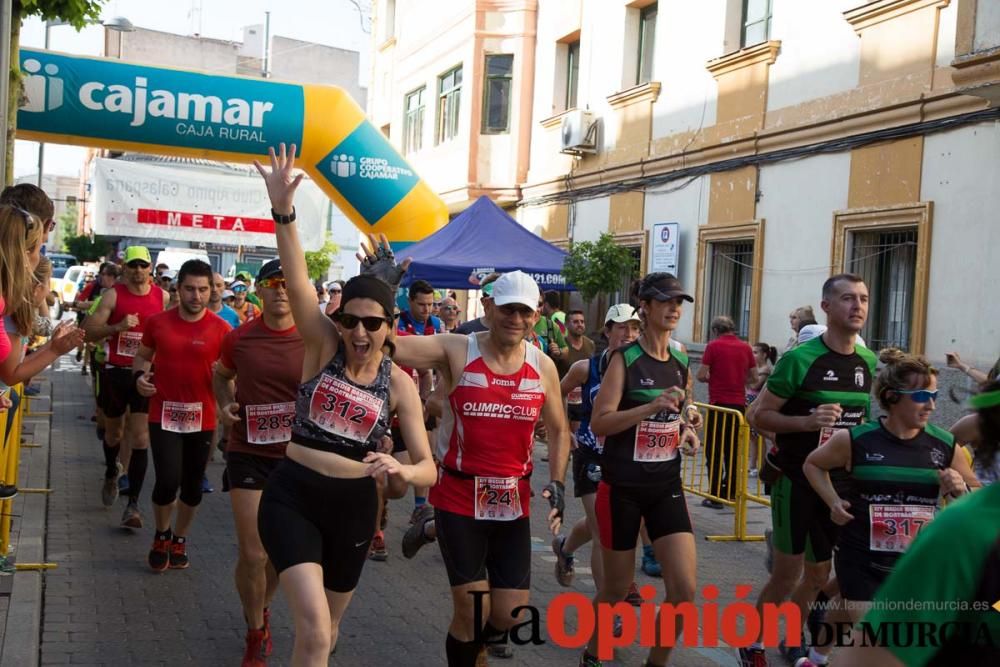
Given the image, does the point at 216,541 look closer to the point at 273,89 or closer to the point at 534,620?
the point at 534,620

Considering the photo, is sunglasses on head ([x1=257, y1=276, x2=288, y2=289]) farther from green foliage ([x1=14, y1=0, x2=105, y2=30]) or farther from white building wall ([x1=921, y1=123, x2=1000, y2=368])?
white building wall ([x1=921, y1=123, x2=1000, y2=368])

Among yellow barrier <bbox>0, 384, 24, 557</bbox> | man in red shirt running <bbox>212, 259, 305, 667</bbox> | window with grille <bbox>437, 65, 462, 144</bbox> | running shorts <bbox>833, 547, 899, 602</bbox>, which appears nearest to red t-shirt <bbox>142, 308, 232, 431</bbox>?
yellow barrier <bbox>0, 384, 24, 557</bbox>

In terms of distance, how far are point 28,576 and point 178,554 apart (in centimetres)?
95

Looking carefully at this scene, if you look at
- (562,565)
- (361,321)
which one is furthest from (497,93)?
(361,321)

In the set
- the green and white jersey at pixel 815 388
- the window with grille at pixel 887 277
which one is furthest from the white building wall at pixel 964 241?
the green and white jersey at pixel 815 388

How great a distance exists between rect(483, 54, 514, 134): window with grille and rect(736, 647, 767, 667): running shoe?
18.6 metres

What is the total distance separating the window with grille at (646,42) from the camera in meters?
18.0

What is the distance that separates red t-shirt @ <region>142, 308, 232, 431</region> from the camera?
23.4 ft

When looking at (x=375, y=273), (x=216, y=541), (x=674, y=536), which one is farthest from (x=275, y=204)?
Result: (x=216, y=541)

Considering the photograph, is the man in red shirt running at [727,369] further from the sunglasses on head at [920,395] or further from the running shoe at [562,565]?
the sunglasses on head at [920,395]

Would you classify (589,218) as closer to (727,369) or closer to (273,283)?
(727,369)

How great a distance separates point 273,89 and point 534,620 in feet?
32.9

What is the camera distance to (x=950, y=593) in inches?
69.1

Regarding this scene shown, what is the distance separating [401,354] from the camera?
188 inches
